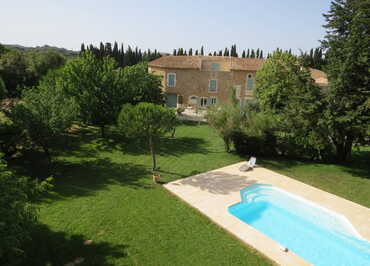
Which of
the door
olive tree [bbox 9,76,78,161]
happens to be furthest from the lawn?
the door

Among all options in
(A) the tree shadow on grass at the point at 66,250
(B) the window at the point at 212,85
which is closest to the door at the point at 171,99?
(B) the window at the point at 212,85

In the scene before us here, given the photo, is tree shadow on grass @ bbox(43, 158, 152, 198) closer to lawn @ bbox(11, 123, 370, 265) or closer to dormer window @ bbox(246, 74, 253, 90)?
lawn @ bbox(11, 123, 370, 265)

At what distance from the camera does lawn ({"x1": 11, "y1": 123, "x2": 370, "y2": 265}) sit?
8.05 metres

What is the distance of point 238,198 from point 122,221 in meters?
6.12

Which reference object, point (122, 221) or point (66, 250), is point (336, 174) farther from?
point (66, 250)

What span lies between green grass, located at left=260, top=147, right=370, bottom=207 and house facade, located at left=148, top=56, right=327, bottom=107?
70.3 ft

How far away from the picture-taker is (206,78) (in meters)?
38.4

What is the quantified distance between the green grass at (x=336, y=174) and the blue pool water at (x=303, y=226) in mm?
2608

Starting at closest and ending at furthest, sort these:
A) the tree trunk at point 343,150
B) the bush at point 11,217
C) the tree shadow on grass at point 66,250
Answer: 1. the bush at point 11,217
2. the tree shadow on grass at point 66,250
3. the tree trunk at point 343,150

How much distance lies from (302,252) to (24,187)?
10281 millimetres

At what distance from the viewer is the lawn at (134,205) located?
8.05 m

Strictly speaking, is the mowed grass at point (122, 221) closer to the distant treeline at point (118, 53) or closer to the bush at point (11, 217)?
the bush at point (11, 217)

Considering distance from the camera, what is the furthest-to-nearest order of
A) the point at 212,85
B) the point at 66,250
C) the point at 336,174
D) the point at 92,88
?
the point at 212,85
the point at 92,88
the point at 336,174
the point at 66,250

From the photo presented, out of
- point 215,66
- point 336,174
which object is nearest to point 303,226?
point 336,174
